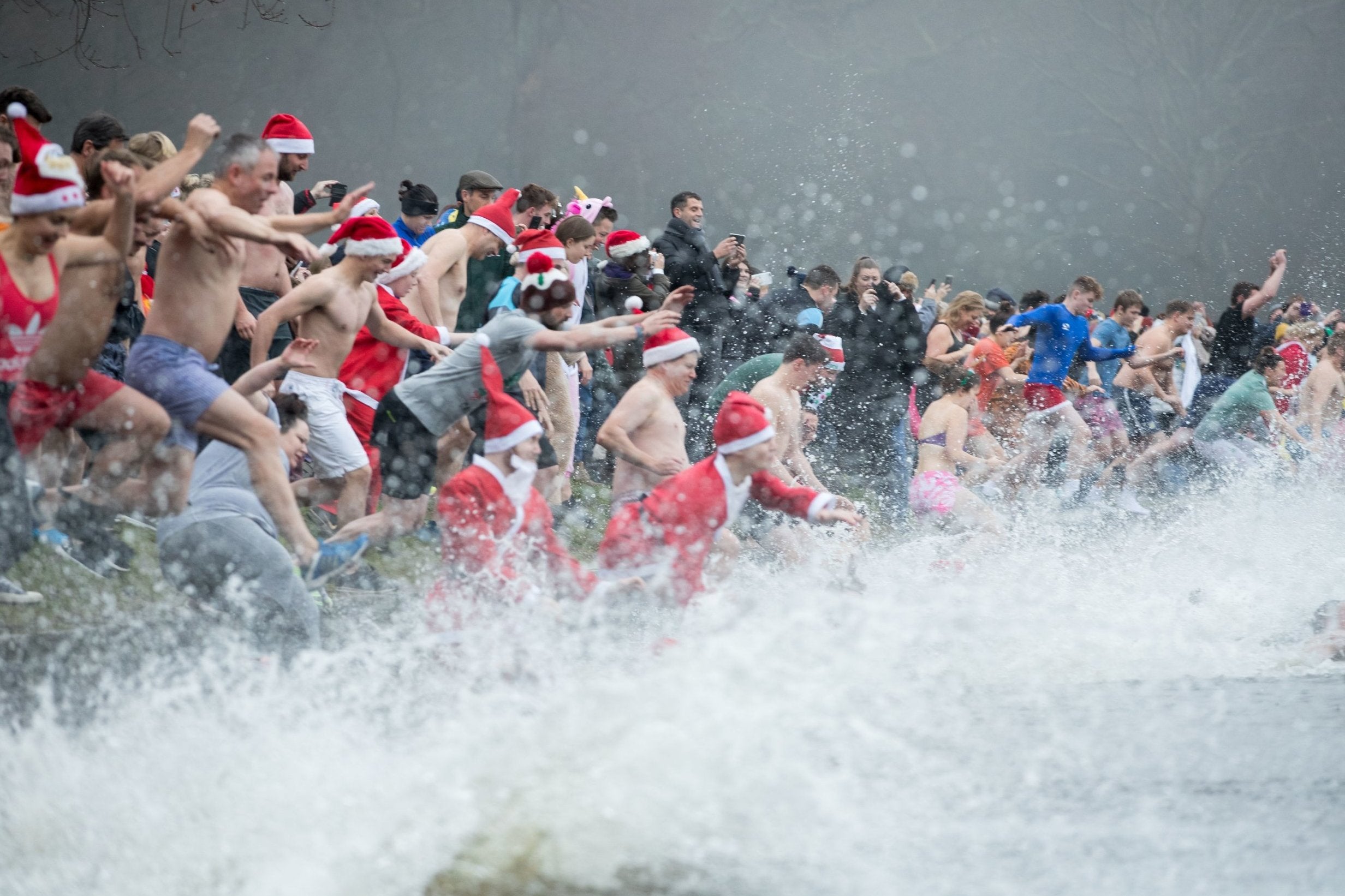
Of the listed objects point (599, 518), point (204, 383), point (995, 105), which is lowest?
point (599, 518)

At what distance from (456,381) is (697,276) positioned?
336cm

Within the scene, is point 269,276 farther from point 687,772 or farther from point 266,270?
point 687,772

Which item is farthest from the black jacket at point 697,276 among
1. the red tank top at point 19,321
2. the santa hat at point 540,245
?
the red tank top at point 19,321

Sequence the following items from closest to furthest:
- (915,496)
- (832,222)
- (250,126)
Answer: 1. (915,496)
2. (250,126)
3. (832,222)

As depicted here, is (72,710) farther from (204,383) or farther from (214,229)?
(214,229)

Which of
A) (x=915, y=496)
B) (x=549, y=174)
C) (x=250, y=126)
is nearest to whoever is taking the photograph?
(x=915, y=496)

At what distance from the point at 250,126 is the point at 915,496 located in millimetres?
8956

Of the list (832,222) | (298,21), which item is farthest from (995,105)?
(298,21)

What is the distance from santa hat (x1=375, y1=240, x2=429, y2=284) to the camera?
7.78 metres

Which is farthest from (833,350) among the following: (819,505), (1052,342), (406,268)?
(1052,342)

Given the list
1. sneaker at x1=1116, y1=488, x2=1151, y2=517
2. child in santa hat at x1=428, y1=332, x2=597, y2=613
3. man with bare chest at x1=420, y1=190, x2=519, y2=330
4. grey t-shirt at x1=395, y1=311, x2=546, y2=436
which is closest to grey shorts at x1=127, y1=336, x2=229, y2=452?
child in santa hat at x1=428, y1=332, x2=597, y2=613

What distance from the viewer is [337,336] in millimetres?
6820

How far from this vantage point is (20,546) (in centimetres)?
496

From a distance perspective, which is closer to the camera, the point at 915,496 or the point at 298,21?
the point at 915,496
